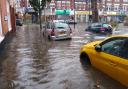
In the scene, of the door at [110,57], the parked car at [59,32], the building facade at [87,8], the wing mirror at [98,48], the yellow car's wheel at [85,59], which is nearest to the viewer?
the door at [110,57]

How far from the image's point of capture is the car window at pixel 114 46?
7.94 m

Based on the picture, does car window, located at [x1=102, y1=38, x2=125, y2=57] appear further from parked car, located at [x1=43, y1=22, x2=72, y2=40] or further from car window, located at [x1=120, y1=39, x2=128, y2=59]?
parked car, located at [x1=43, y1=22, x2=72, y2=40]

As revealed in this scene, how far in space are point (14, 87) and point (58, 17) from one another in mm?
82590

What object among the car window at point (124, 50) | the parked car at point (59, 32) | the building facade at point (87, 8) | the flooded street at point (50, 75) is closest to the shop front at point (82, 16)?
the building facade at point (87, 8)

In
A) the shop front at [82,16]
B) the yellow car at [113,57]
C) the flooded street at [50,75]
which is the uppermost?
the yellow car at [113,57]

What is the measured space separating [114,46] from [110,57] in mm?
343

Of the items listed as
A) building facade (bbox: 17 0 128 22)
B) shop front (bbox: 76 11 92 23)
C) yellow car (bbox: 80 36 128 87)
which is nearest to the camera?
yellow car (bbox: 80 36 128 87)

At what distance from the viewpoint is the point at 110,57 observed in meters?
8.19

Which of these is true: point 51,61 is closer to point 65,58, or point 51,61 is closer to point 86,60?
point 65,58

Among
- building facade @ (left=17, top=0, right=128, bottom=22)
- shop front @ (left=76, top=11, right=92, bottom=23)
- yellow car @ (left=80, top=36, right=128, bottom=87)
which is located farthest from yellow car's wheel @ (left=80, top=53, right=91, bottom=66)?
shop front @ (left=76, top=11, right=92, bottom=23)

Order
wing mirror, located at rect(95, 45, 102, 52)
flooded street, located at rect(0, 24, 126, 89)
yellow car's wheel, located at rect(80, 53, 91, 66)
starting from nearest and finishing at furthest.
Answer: flooded street, located at rect(0, 24, 126, 89), wing mirror, located at rect(95, 45, 102, 52), yellow car's wheel, located at rect(80, 53, 91, 66)

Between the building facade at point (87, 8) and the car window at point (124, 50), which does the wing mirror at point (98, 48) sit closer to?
the car window at point (124, 50)

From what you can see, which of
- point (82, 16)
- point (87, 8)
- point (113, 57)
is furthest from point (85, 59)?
point (87, 8)

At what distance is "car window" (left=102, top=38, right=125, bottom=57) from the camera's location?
7938 millimetres
